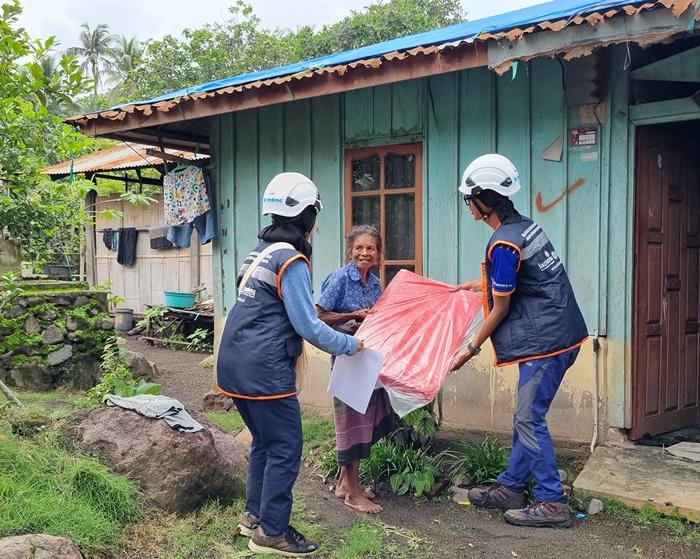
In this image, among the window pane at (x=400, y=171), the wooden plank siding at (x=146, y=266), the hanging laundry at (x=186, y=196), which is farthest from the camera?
the wooden plank siding at (x=146, y=266)

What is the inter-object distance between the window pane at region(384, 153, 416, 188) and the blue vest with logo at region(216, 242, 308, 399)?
8.86 ft

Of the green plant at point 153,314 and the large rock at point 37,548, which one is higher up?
the green plant at point 153,314

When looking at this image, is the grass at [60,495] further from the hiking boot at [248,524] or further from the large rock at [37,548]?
the hiking boot at [248,524]

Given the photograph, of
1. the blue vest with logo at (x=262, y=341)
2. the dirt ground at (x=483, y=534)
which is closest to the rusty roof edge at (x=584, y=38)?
the blue vest with logo at (x=262, y=341)

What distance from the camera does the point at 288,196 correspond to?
3.27 m

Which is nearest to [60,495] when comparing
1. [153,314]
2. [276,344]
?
[276,344]

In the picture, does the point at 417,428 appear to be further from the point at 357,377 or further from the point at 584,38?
the point at 584,38

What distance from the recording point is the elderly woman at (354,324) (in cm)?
405

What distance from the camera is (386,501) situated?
4188 millimetres

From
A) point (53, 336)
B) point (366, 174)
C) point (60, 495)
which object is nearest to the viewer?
point (60, 495)

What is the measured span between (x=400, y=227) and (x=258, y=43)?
1403 cm

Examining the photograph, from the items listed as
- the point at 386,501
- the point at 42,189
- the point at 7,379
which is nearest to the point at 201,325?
the point at 7,379

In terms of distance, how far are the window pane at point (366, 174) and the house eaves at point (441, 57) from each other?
3.09 ft

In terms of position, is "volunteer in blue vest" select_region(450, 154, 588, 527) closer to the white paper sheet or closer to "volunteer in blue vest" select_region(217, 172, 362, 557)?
the white paper sheet
